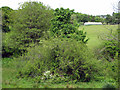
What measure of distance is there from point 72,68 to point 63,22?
2.87 metres

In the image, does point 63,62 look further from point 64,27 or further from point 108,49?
point 108,49

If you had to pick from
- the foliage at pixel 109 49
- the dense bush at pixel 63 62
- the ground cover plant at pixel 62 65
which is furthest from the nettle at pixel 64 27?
the foliage at pixel 109 49

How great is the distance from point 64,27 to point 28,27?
466cm

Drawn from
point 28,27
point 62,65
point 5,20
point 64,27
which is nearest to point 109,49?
point 64,27

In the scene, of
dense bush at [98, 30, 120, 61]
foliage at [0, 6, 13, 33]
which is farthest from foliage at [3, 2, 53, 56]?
dense bush at [98, 30, 120, 61]

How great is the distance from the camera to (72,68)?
6992 millimetres

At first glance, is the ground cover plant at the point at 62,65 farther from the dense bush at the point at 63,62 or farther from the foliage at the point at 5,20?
the foliage at the point at 5,20

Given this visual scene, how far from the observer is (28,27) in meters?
12.3

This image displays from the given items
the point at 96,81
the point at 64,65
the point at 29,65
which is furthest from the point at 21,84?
the point at 96,81

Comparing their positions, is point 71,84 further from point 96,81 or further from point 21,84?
point 21,84

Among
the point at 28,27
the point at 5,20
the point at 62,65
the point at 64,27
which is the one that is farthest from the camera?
the point at 5,20

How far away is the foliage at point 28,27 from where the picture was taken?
1200cm

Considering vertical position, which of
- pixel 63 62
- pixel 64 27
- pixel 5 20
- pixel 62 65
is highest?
pixel 5 20

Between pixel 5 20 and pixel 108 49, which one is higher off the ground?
pixel 5 20
